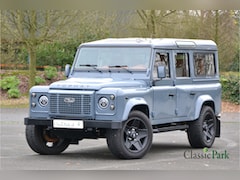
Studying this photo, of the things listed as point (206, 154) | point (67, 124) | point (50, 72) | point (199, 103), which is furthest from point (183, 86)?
point (50, 72)

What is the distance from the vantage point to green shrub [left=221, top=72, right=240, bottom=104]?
82.5 ft

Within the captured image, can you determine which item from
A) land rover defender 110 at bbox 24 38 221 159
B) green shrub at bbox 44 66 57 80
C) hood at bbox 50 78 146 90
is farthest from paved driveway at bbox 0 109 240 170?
green shrub at bbox 44 66 57 80

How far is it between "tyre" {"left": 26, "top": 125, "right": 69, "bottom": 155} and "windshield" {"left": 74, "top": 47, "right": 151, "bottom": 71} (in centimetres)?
A: 144

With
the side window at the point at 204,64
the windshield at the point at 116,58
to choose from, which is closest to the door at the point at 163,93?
the windshield at the point at 116,58

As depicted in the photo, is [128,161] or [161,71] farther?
[161,71]

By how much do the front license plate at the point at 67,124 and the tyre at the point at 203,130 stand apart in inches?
116

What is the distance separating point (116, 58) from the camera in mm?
11680

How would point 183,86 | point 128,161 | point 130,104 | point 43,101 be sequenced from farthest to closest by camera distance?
point 183,86 → point 43,101 → point 130,104 → point 128,161

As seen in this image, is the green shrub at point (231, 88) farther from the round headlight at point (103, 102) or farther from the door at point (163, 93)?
the round headlight at point (103, 102)

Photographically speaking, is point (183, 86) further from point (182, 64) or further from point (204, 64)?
point (204, 64)

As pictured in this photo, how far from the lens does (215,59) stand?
13.6 meters

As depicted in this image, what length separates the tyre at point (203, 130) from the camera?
12398 millimetres

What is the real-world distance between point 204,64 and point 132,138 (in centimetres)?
338
